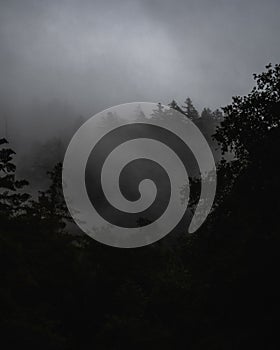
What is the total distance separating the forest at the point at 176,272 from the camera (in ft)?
40.6

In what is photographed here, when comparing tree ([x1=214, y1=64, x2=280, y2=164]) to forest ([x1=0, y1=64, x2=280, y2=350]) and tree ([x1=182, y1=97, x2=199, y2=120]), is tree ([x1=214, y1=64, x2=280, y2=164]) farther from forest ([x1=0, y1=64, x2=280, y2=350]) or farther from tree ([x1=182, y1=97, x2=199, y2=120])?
tree ([x1=182, y1=97, x2=199, y2=120])

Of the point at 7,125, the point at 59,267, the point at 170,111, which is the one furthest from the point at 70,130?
the point at 59,267

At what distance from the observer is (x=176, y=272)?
28.0m

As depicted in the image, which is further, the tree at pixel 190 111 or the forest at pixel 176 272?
the tree at pixel 190 111

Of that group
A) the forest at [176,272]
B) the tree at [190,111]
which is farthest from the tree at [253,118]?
the tree at [190,111]

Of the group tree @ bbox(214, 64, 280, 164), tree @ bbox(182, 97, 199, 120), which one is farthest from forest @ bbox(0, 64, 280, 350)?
tree @ bbox(182, 97, 199, 120)

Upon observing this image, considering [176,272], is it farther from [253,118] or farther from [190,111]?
[190,111]

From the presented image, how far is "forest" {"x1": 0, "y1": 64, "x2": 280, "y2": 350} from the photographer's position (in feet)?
40.6

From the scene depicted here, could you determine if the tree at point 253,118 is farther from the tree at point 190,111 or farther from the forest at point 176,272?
the tree at point 190,111

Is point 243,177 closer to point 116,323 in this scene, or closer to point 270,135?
point 270,135

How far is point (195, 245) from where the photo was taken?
670 inches

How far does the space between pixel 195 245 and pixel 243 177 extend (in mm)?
3455

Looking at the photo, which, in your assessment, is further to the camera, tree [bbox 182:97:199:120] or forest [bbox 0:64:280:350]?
tree [bbox 182:97:199:120]

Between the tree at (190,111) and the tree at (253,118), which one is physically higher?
the tree at (190,111)
